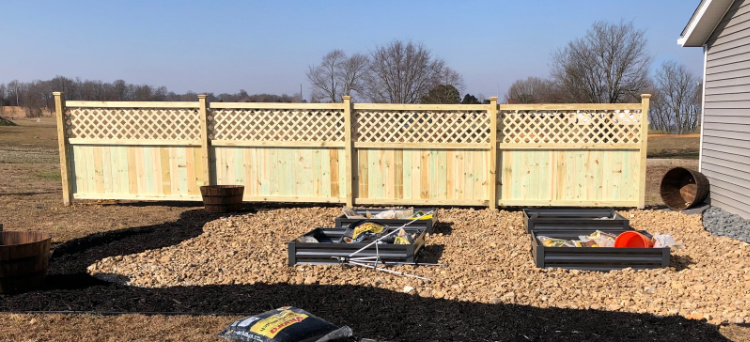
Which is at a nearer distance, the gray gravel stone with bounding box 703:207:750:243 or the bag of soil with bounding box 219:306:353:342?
the bag of soil with bounding box 219:306:353:342

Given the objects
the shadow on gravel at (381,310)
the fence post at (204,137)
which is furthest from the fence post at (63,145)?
the shadow on gravel at (381,310)

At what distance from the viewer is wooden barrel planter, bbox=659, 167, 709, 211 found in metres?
8.74

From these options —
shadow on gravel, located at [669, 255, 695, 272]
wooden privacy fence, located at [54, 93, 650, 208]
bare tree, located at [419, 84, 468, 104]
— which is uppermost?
bare tree, located at [419, 84, 468, 104]

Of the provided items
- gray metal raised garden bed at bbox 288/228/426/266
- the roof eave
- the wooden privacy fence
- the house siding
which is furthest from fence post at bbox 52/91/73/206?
the house siding

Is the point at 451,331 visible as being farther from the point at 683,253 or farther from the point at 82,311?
the point at 683,253

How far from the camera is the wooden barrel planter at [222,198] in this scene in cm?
844

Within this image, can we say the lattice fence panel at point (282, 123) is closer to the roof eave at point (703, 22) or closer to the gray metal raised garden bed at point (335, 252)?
the gray metal raised garden bed at point (335, 252)

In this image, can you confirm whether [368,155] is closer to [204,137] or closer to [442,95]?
[204,137]

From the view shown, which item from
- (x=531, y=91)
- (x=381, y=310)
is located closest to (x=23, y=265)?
(x=381, y=310)

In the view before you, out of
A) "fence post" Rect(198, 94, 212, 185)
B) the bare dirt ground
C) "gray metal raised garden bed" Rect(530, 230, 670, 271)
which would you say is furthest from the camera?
"fence post" Rect(198, 94, 212, 185)

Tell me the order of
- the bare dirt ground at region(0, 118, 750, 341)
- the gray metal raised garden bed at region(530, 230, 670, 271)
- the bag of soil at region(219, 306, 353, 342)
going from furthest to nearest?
the gray metal raised garden bed at region(530, 230, 670, 271) → the bare dirt ground at region(0, 118, 750, 341) → the bag of soil at region(219, 306, 353, 342)

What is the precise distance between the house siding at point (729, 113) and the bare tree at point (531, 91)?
49.8 ft

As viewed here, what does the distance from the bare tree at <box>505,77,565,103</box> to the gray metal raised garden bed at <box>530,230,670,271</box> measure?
19.2 metres

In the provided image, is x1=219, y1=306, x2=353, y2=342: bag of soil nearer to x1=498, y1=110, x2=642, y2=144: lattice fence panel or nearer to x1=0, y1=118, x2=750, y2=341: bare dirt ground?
x1=0, y1=118, x2=750, y2=341: bare dirt ground
